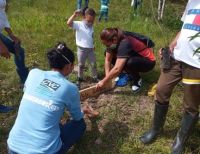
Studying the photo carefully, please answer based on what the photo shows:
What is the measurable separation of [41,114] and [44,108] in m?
0.06

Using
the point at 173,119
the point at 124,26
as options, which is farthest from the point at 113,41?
the point at 124,26

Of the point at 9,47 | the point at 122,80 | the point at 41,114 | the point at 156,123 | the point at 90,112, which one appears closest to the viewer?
the point at 41,114

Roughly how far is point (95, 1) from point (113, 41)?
22.4 ft

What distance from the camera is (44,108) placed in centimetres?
392

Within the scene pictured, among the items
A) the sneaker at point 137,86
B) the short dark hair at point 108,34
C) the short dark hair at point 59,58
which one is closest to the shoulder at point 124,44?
the short dark hair at point 108,34

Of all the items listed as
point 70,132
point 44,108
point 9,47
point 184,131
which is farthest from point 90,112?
point 9,47

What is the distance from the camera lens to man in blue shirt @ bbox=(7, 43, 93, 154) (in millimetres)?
3928

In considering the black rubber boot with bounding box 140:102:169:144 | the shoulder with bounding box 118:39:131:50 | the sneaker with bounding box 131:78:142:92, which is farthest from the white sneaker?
the black rubber boot with bounding box 140:102:169:144

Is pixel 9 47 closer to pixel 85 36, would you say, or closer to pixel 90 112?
pixel 85 36

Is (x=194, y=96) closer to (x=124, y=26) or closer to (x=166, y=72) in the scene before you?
(x=166, y=72)

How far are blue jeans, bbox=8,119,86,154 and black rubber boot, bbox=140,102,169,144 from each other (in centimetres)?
73

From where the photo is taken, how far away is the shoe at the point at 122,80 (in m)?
6.02

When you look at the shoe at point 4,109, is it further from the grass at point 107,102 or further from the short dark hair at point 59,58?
the short dark hair at point 59,58

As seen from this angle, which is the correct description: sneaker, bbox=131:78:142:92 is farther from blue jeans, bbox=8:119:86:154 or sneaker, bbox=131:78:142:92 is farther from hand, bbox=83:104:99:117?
blue jeans, bbox=8:119:86:154
